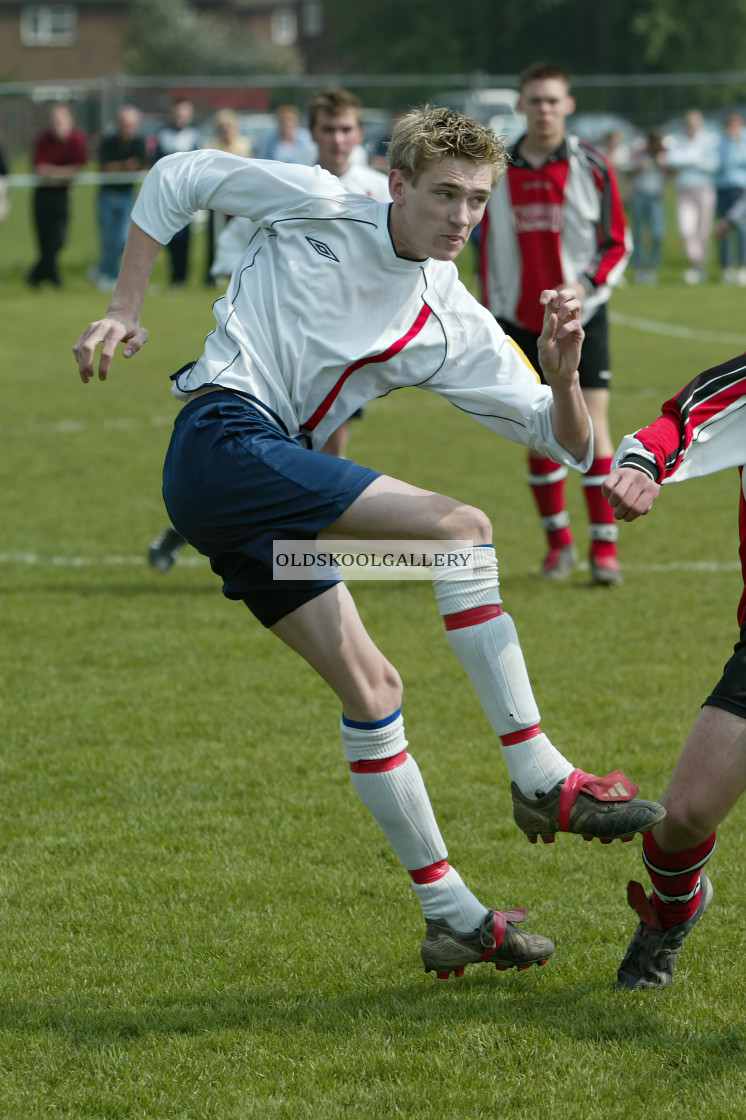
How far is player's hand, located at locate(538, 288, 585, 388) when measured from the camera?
131 inches

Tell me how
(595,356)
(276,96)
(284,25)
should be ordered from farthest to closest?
(284,25), (276,96), (595,356)

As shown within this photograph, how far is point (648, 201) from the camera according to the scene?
22547 millimetres

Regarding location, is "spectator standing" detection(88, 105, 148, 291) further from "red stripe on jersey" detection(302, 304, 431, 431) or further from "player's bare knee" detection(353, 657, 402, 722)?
"player's bare knee" detection(353, 657, 402, 722)

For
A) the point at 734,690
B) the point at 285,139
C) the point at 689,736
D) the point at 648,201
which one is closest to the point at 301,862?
the point at 689,736

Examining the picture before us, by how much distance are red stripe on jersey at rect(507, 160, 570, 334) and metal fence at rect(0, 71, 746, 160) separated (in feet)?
54.7

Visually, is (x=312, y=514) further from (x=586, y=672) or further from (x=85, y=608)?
(x=85, y=608)

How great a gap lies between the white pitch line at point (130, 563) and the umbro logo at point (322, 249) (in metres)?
4.59

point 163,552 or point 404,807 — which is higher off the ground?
point 404,807

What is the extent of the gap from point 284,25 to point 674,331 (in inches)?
3275

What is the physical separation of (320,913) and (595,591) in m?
3.85

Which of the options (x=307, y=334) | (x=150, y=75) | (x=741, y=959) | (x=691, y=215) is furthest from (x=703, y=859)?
(x=150, y=75)

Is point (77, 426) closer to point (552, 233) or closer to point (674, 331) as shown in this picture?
point (552, 233)

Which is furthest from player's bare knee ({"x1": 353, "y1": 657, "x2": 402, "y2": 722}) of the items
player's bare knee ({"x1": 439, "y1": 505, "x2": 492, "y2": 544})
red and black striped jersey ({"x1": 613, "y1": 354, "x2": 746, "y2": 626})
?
red and black striped jersey ({"x1": 613, "y1": 354, "x2": 746, "y2": 626})

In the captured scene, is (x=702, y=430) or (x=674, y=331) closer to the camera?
(x=702, y=430)
